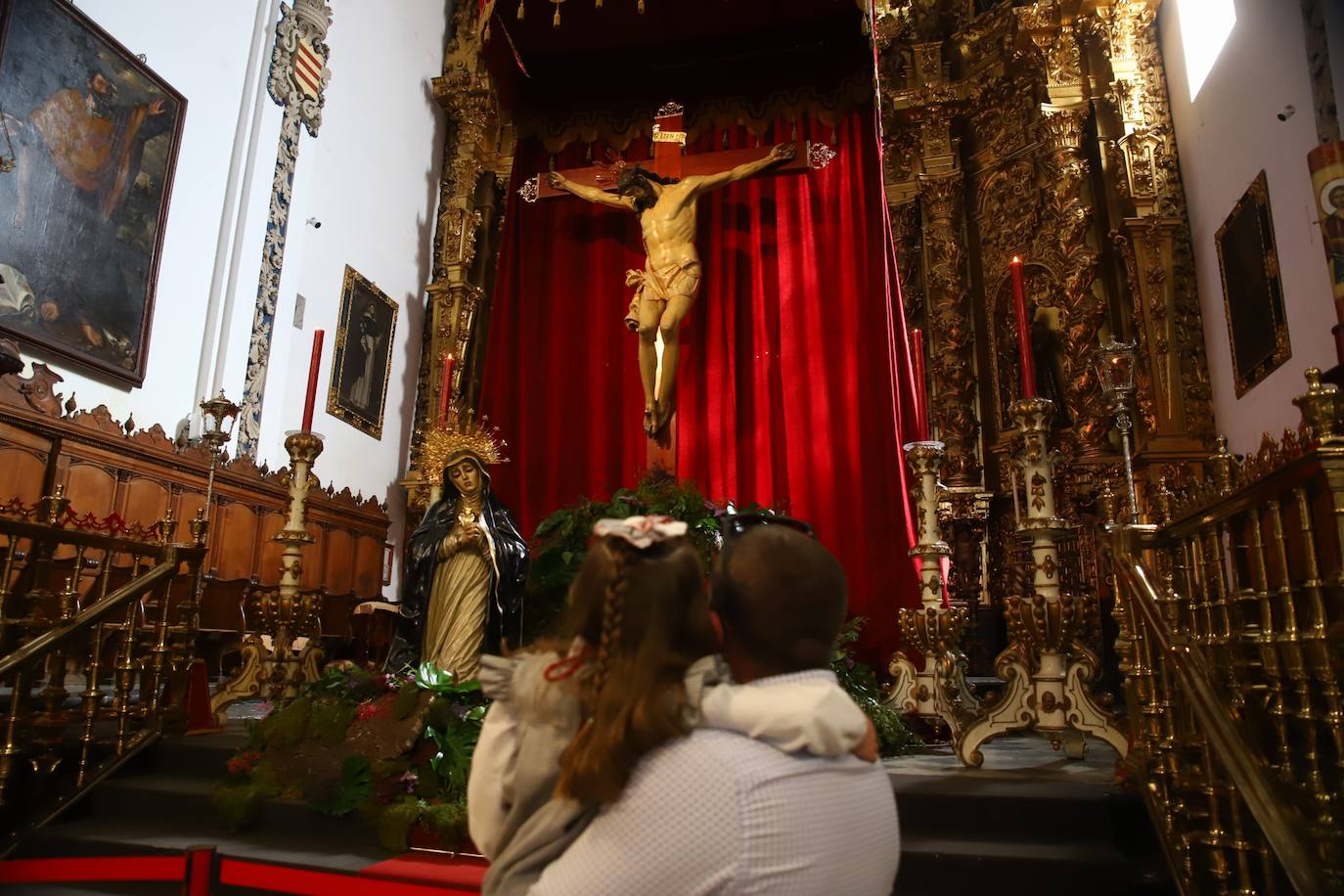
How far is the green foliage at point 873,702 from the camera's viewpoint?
4316 mm

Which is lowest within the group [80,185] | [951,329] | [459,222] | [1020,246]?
[951,329]

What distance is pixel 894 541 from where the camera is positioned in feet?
22.9

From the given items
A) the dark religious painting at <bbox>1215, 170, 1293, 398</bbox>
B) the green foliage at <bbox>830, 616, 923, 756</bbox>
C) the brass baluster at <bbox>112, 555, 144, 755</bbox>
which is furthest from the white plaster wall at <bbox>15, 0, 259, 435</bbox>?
the dark religious painting at <bbox>1215, 170, 1293, 398</bbox>

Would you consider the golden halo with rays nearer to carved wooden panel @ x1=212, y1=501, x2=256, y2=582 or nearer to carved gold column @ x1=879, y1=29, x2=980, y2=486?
carved wooden panel @ x1=212, y1=501, x2=256, y2=582

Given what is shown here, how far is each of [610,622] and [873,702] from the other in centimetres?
372

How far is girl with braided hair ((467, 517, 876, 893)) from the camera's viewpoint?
1163 mm

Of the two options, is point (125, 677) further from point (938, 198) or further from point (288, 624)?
point (938, 198)

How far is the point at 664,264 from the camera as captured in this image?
721 centimetres

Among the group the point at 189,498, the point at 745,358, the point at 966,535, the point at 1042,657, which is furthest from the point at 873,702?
the point at 189,498

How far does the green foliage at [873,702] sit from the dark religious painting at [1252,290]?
126 inches

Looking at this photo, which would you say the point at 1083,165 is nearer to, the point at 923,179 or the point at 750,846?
the point at 923,179

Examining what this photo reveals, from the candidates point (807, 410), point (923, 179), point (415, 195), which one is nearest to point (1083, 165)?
point (923, 179)

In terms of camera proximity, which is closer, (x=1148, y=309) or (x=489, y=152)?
(x=1148, y=309)

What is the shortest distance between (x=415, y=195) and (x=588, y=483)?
12.2 ft
